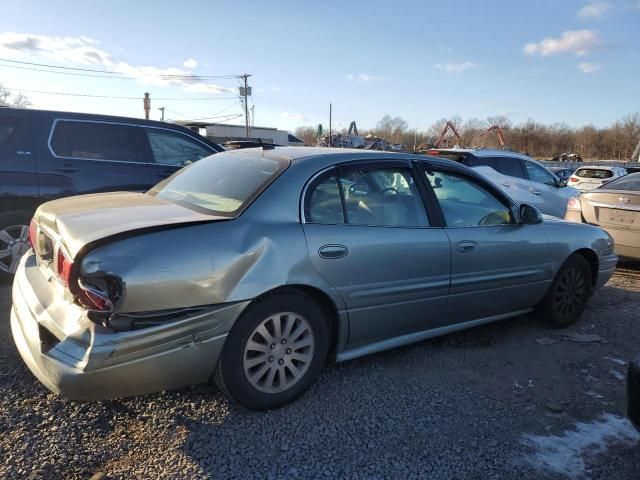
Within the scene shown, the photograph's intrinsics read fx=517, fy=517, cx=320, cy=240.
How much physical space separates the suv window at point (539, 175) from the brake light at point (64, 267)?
9.24 meters

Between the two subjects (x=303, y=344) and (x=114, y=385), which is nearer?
(x=114, y=385)

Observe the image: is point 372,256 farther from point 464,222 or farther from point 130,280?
point 130,280

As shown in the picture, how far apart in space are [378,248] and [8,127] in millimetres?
3908

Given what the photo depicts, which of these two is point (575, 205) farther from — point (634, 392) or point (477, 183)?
point (634, 392)

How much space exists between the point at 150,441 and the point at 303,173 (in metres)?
1.71

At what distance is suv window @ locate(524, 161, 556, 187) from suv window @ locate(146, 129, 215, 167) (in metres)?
6.67

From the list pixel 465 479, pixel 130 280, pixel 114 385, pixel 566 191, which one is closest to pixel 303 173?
pixel 130 280

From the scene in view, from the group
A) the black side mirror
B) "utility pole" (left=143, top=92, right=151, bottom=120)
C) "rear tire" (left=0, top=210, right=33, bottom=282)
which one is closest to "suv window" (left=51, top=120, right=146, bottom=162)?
"rear tire" (left=0, top=210, right=33, bottom=282)

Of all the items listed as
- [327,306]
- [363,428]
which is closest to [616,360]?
[363,428]

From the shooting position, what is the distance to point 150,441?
2.65 m

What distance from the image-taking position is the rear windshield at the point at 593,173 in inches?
687

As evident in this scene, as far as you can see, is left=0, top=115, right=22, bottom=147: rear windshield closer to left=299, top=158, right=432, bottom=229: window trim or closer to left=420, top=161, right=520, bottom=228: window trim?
left=299, top=158, right=432, bottom=229: window trim

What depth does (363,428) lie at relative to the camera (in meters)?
2.86

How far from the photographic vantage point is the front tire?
2779 mm
